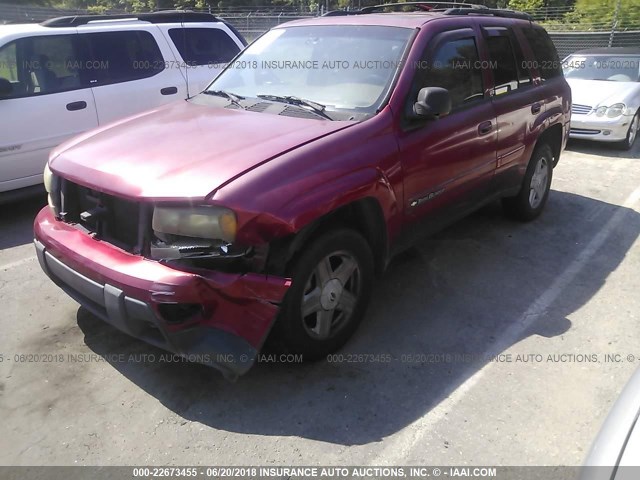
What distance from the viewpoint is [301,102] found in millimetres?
3420

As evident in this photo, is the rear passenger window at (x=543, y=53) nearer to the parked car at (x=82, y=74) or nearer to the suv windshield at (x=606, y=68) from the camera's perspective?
the parked car at (x=82, y=74)

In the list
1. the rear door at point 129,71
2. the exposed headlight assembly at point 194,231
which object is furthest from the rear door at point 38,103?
the exposed headlight assembly at point 194,231

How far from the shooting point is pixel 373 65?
348 centimetres

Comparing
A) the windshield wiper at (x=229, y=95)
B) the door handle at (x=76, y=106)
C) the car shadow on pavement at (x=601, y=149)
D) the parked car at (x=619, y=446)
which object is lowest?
the car shadow on pavement at (x=601, y=149)

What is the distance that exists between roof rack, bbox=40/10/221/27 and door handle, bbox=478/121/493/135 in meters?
4.34

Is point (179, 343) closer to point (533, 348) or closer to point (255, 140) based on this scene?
point (255, 140)

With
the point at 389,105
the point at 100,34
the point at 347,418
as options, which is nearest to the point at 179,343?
the point at 347,418

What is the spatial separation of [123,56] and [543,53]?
4440 mm

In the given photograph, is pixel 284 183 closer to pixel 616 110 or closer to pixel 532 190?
pixel 532 190

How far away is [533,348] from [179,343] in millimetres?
2141

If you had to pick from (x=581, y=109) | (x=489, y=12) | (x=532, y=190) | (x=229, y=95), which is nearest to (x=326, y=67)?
(x=229, y=95)

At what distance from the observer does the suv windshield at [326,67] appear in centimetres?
339

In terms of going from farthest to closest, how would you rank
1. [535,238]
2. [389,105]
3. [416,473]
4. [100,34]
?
[100,34]
[535,238]
[389,105]
[416,473]

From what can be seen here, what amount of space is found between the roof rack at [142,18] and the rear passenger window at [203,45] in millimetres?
174
